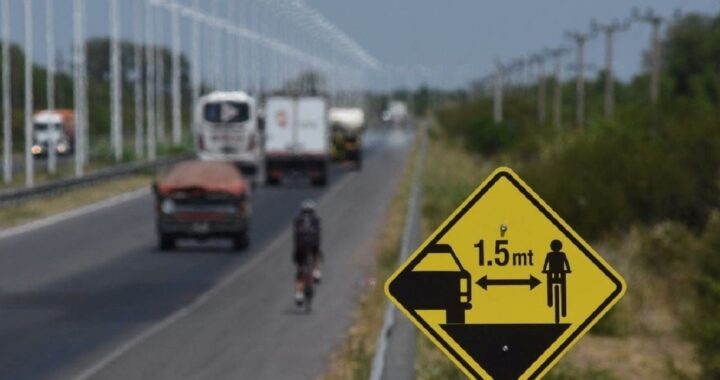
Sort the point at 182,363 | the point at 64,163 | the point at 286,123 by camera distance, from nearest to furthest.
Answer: the point at 182,363 → the point at 286,123 → the point at 64,163

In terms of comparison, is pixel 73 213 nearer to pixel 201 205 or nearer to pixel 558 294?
pixel 201 205

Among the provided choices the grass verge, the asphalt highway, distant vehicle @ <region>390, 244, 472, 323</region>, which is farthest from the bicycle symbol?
the asphalt highway

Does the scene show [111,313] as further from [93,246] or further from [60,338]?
[93,246]

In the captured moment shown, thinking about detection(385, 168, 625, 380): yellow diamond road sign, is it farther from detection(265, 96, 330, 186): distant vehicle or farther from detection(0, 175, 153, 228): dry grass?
detection(265, 96, 330, 186): distant vehicle

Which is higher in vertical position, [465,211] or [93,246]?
[465,211]

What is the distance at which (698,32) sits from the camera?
118 metres

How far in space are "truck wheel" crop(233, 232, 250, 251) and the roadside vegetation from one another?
3.69 metres

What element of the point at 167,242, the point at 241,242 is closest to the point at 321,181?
the point at 241,242

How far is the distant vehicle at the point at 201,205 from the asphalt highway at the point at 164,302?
0.55m

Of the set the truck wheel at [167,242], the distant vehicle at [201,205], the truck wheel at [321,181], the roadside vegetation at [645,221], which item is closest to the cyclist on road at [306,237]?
the roadside vegetation at [645,221]

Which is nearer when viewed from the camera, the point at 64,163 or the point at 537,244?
the point at 537,244

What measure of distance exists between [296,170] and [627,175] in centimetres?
3165

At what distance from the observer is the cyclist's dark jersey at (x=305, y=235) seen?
27469 millimetres

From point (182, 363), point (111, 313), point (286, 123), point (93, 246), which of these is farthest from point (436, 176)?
point (182, 363)
